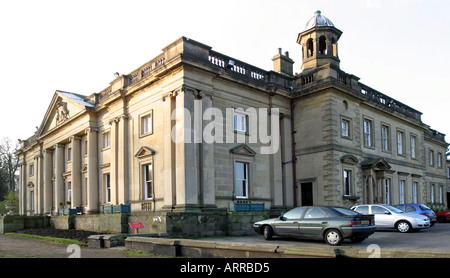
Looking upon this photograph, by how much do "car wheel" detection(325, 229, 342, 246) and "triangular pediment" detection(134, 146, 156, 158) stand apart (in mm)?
12693

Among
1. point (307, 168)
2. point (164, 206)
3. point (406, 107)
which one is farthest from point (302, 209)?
point (406, 107)

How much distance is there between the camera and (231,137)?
79.9ft

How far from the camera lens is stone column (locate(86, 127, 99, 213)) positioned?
3023 centimetres

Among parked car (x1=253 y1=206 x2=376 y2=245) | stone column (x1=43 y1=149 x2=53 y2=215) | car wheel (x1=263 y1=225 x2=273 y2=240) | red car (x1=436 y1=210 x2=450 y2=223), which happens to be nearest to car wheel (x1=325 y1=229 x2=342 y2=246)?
parked car (x1=253 y1=206 x2=376 y2=245)

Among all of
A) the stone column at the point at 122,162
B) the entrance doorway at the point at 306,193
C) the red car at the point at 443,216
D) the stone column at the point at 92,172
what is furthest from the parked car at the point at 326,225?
the red car at the point at 443,216

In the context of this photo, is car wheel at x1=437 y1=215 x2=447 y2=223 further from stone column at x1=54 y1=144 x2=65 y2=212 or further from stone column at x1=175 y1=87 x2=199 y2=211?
stone column at x1=54 y1=144 x2=65 y2=212

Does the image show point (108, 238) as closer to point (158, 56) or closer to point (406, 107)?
point (158, 56)

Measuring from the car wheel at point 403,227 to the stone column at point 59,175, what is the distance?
2719 cm

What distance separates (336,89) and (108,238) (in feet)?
55.7

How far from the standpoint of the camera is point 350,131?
2811cm

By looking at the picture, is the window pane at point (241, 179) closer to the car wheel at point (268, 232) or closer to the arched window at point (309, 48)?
the car wheel at point (268, 232)

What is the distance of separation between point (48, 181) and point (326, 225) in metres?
31.7

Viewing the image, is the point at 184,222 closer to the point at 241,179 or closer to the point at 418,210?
the point at 241,179

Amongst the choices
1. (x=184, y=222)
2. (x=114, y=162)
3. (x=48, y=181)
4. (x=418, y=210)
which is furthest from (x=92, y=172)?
(x=418, y=210)
